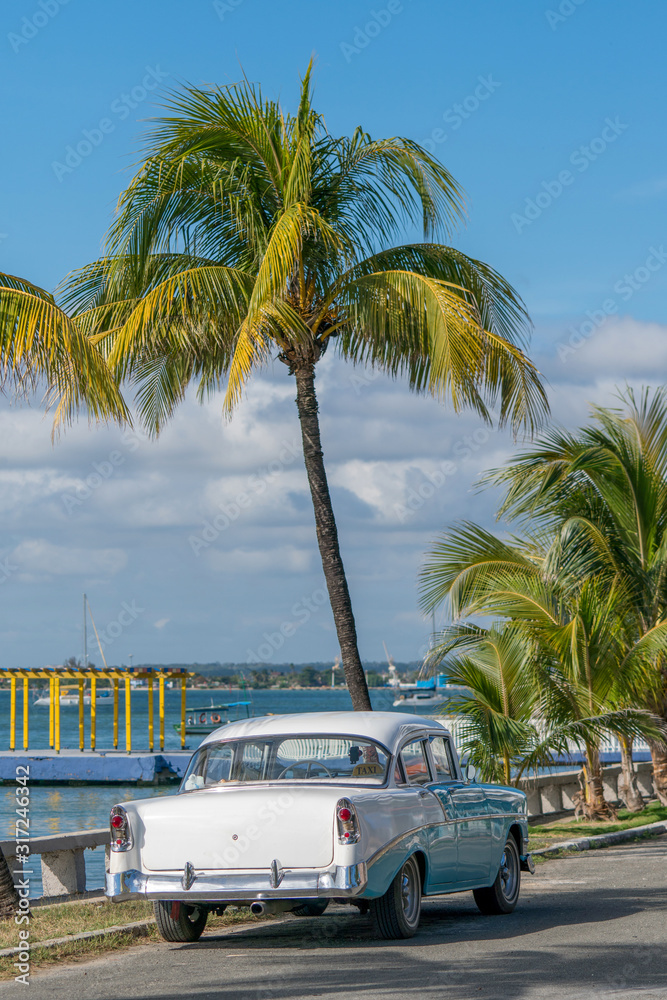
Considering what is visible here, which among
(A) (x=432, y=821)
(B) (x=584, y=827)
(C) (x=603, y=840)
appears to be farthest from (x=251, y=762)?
(B) (x=584, y=827)

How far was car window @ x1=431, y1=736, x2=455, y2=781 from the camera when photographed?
9.45 m

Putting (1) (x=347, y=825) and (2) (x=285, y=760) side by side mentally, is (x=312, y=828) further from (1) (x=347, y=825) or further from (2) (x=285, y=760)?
(2) (x=285, y=760)

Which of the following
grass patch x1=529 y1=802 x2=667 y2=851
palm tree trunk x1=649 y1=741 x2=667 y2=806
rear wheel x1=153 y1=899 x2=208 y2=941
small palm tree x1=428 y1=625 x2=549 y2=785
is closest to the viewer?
rear wheel x1=153 y1=899 x2=208 y2=941

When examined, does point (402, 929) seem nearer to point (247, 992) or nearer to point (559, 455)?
point (247, 992)

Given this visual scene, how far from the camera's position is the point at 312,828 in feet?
25.5

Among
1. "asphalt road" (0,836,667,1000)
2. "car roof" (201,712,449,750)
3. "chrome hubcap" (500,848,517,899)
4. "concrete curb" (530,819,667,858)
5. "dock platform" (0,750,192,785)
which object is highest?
"car roof" (201,712,449,750)

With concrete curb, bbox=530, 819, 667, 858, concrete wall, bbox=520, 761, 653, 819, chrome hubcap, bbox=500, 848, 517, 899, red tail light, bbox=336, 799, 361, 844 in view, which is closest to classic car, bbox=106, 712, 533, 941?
red tail light, bbox=336, 799, 361, 844

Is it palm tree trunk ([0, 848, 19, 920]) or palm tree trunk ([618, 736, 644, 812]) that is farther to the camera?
palm tree trunk ([618, 736, 644, 812])

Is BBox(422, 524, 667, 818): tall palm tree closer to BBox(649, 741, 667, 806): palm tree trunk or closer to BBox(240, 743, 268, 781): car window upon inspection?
BBox(649, 741, 667, 806): palm tree trunk

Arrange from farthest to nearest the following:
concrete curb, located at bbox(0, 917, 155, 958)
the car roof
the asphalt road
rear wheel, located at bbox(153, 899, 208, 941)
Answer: the car roof < rear wheel, located at bbox(153, 899, 208, 941) < concrete curb, located at bbox(0, 917, 155, 958) < the asphalt road

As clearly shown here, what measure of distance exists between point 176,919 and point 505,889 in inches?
118

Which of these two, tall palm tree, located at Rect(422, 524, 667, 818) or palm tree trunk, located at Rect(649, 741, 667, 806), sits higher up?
tall palm tree, located at Rect(422, 524, 667, 818)

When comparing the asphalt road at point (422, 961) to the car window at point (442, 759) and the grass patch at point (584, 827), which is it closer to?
the car window at point (442, 759)

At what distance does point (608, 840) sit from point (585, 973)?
793cm
